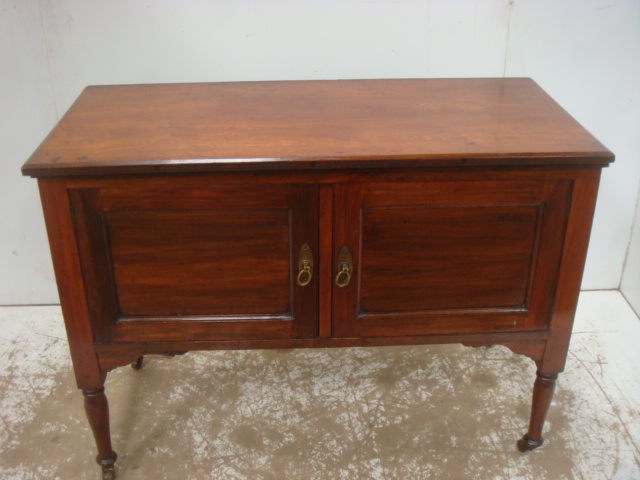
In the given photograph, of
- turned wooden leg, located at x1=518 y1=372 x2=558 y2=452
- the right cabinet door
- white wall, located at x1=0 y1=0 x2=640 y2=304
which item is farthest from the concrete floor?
white wall, located at x1=0 y1=0 x2=640 y2=304

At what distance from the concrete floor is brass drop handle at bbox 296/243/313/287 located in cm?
52

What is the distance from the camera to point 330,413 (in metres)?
1.78

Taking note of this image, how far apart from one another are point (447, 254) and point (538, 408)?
0.48 metres

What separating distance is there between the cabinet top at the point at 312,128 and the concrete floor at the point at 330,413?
29.2 inches

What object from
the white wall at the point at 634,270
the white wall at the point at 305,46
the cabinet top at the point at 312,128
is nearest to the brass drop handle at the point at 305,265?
the cabinet top at the point at 312,128

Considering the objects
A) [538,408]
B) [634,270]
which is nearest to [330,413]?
[538,408]

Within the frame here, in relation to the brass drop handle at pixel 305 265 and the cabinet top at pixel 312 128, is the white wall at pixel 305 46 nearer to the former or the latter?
the cabinet top at pixel 312 128

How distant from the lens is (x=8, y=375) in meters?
1.90

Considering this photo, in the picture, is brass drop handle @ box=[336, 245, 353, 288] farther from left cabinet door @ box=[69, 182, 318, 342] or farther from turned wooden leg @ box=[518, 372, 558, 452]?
turned wooden leg @ box=[518, 372, 558, 452]

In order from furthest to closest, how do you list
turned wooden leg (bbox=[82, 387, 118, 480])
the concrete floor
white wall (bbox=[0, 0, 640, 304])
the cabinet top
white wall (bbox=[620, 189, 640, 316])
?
white wall (bbox=[620, 189, 640, 316]) → white wall (bbox=[0, 0, 640, 304]) → the concrete floor → turned wooden leg (bbox=[82, 387, 118, 480]) → the cabinet top

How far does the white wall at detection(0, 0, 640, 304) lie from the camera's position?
1768 millimetres

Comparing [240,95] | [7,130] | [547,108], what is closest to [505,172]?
[547,108]

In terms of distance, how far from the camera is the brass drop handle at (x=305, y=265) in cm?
135

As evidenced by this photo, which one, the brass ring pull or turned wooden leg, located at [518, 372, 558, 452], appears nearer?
the brass ring pull
